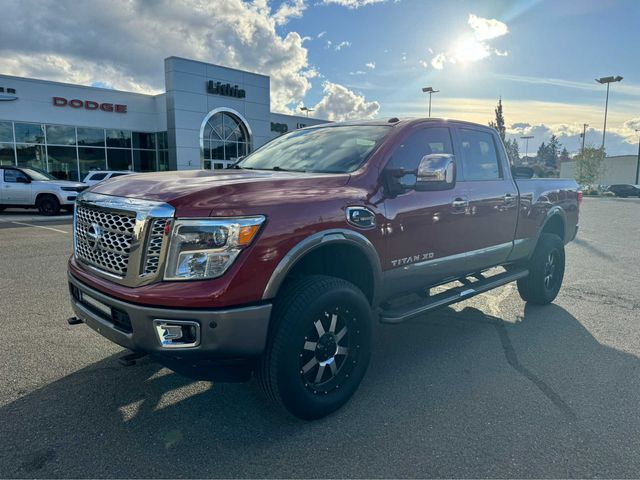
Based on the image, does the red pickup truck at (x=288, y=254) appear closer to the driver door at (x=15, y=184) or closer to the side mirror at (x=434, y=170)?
the side mirror at (x=434, y=170)

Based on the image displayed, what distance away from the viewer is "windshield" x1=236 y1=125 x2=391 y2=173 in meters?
3.68

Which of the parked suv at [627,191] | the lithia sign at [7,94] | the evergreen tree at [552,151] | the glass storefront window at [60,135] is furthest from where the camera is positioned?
the evergreen tree at [552,151]

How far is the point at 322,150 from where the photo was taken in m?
3.99

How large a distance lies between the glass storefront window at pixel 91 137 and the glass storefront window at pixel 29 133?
188cm

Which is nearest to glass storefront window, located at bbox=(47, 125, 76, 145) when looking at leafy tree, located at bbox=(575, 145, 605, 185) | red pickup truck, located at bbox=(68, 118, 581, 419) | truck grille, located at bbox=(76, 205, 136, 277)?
red pickup truck, located at bbox=(68, 118, 581, 419)

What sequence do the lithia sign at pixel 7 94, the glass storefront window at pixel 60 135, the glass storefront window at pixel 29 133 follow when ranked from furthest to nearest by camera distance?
1. the glass storefront window at pixel 60 135
2. the glass storefront window at pixel 29 133
3. the lithia sign at pixel 7 94

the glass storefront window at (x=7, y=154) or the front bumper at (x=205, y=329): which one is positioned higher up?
the glass storefront window at (x=7, y=154)

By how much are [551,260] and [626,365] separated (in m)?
2.02

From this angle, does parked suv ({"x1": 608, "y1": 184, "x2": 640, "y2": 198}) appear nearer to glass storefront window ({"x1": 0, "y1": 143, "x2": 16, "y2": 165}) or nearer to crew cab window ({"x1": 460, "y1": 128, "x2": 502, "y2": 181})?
crew cab window ({"x1": 460, "y1": 128, "x2": 502, "y2": 181})

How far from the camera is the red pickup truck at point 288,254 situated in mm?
2547

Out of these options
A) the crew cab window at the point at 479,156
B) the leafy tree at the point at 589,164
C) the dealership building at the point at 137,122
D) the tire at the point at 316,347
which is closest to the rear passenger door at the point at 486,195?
the crew cab window at the point at 479,156

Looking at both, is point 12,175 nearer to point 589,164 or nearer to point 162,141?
point 162,141

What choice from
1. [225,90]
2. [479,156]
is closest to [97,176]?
[225,90]

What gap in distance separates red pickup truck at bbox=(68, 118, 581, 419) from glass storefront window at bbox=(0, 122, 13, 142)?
2389 centimetres
